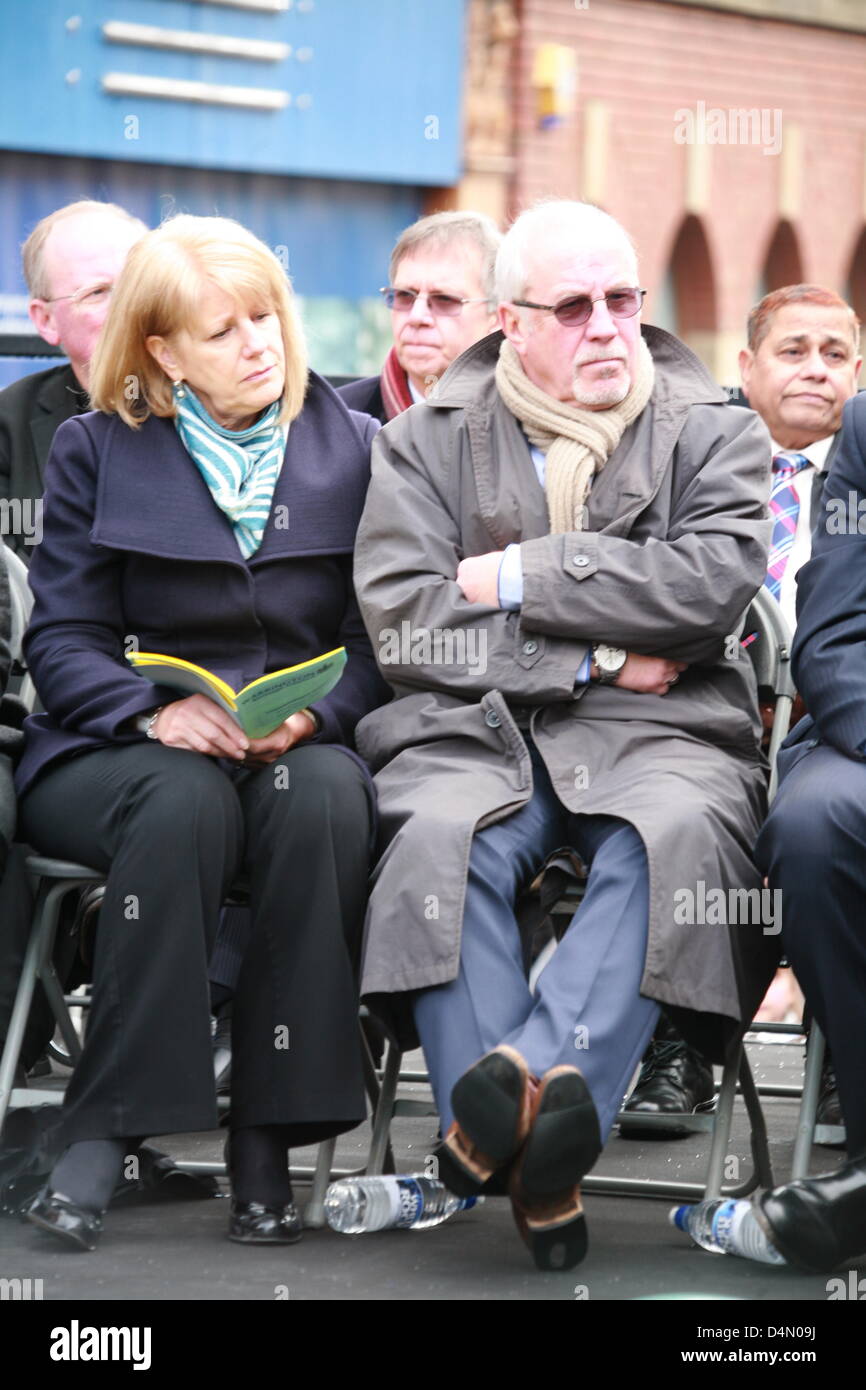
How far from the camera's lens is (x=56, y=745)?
4520 millimetres

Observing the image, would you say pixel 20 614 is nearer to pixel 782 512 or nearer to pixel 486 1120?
pixel 486 1120

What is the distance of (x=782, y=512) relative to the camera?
5.80 metres

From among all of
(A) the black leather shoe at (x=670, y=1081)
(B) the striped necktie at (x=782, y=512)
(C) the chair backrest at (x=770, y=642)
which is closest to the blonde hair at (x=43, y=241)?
(B) the striped necktie at (x=782, y=512)

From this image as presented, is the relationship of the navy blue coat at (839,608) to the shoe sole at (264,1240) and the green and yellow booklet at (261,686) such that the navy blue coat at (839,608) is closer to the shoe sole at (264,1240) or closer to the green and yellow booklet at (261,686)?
the green and yellow booklet at (261,686)

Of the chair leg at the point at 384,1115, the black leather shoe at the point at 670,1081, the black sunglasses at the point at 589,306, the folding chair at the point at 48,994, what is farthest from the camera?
the black leather shoe at the point at 670,1081

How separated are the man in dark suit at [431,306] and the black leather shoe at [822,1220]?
277cm

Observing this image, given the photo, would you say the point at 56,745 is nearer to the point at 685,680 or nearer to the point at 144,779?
the point at 144,779

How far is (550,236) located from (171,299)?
2.85 ft

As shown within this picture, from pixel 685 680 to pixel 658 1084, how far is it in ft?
4.42

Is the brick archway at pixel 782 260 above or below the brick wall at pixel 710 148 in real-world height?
below

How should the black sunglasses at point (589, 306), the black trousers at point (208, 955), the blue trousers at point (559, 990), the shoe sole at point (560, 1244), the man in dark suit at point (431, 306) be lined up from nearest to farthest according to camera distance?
the shoe sole at point (560, 1244) < the blue trousers at point (559, 990) < the black trousers at point (208, 955) < the black sunglasses at point (589, 306) < the man in dark suit at point (431, 306)

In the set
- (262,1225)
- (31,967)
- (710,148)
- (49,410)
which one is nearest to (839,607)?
(262,1225)

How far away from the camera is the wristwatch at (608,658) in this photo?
14.8ft

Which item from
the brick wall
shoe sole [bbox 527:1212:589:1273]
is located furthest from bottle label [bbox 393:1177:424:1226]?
the brick wall
